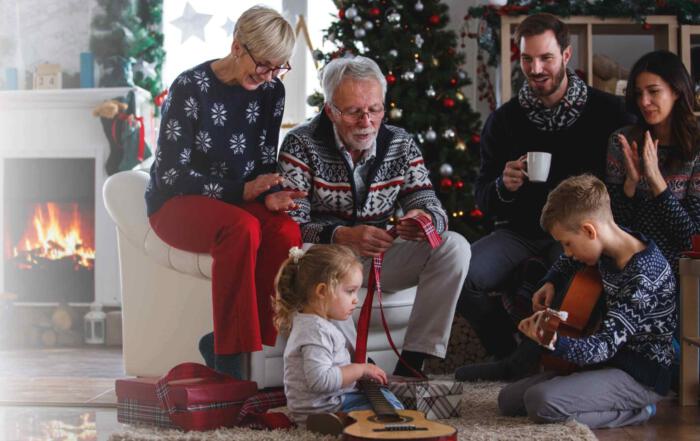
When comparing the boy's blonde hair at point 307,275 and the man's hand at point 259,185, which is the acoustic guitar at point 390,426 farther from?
the man's hand at point 259,185

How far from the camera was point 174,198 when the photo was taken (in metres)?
2.61

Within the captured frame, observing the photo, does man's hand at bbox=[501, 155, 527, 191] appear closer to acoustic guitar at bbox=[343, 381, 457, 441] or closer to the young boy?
the young boy

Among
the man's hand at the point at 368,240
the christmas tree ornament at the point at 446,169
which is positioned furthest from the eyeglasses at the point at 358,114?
the christmas tree ornament at the point at 446,169

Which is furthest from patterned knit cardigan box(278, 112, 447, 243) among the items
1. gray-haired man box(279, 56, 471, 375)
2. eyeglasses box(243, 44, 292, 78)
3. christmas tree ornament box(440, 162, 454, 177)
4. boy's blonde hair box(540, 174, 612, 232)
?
christmas tree ornament box(440, 162, 454, 177)

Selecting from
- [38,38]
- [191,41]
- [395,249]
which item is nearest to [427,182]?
[395,249]

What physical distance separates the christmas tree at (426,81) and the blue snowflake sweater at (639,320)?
1797 mm

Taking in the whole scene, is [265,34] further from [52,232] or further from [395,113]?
[52,232]

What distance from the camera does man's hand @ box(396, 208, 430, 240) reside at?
2.64m

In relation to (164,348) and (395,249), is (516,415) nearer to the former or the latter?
(395,249)

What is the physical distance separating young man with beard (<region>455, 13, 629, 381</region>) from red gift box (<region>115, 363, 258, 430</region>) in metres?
1.01

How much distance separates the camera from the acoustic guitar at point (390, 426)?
71.2 inches

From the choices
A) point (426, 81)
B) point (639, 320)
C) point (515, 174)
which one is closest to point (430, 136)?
point (426, 81)

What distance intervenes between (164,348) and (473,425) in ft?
3.88

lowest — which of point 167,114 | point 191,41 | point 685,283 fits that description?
point 685,283
